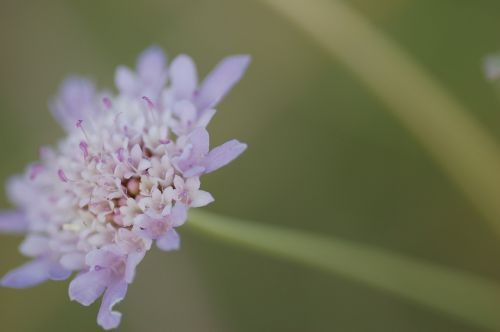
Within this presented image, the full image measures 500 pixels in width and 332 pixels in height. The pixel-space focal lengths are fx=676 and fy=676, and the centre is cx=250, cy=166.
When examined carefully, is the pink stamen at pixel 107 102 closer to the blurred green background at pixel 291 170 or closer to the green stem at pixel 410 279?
the green stem at pixel 410 279

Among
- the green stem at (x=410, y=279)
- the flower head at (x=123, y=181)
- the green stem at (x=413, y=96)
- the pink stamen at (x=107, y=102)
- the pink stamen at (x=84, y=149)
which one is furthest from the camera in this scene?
the green stem at (x=413, y=96)

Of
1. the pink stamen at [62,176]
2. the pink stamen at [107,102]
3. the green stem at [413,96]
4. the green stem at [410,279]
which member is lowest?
the pink stamen at [62,176]

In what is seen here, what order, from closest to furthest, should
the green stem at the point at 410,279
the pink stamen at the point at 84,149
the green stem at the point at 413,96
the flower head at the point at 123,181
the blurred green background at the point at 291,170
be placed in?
the flower head at the point at 123,181 → the pink stamen at the point at 84,149 → the green stem at the point at 410,279 → the green stem at the point at 413,96 → the blurred green background at the point at 291,170

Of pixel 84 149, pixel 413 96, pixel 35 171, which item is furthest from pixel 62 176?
pixel 413 96

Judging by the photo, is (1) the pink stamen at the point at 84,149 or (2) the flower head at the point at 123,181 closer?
(2) the flower head at the point at 123,181

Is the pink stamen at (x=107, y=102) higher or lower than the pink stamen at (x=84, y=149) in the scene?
higher

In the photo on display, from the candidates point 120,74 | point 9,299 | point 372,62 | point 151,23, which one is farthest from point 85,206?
point 151,23

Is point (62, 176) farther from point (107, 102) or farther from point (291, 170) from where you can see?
point (291, 170)

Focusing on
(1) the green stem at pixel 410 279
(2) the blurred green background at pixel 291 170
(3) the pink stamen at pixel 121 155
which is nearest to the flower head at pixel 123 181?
(3) the pink stamen at pixel 121 155

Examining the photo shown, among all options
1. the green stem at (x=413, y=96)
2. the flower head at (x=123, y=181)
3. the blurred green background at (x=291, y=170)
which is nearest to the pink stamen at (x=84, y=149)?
the flower head at (x=123, y=181)

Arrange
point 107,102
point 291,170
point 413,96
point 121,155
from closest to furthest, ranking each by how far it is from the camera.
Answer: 1. point 121,155
2. point 107,102
3. point 413,96
4. point 291,170
